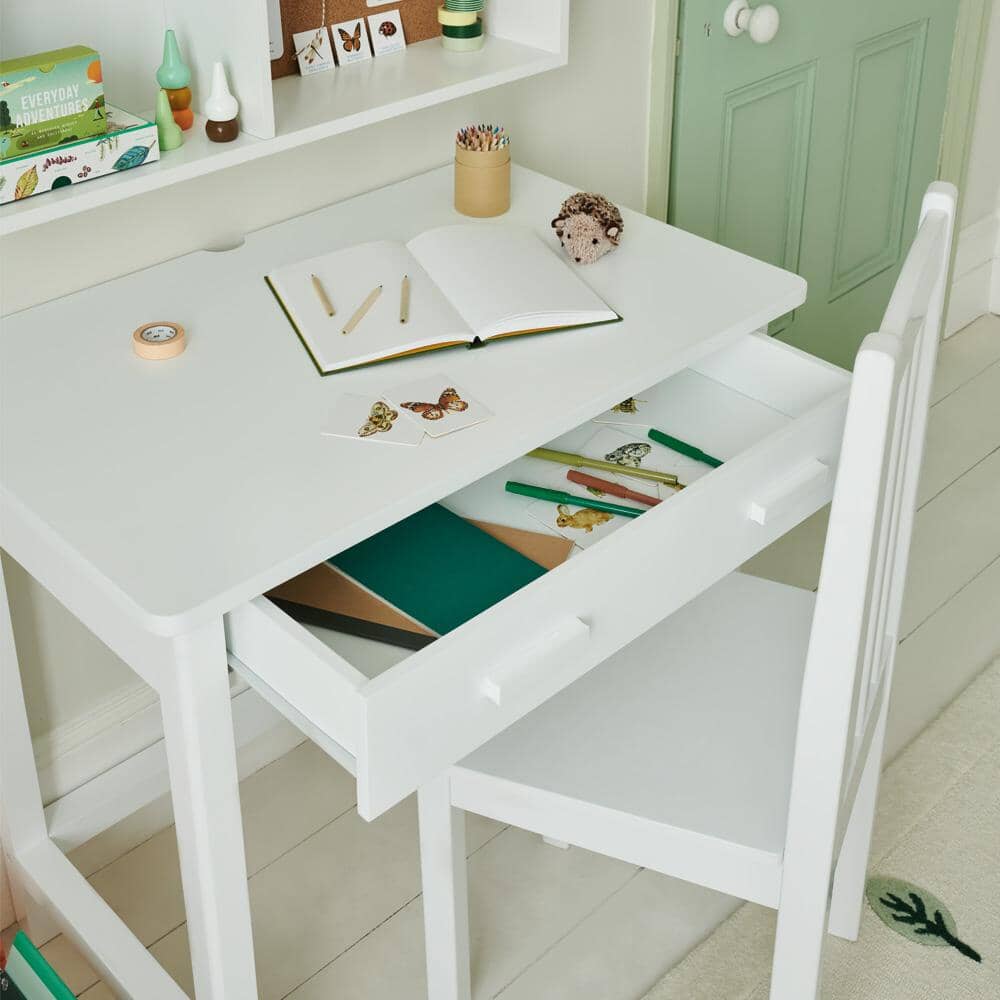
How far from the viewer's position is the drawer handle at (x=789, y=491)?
1.33m

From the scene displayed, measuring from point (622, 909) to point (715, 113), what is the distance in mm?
1203

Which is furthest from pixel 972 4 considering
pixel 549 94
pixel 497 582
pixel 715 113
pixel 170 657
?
pixel 170 657

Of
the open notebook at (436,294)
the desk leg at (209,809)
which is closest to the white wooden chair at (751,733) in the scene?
the desk leg at (209,809)

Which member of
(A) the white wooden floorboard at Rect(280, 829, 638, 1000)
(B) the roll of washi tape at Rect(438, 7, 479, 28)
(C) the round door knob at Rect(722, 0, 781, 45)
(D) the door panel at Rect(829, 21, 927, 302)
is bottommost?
(A) the white wooden floorboard at Rect(280, 829, 638, 1000)

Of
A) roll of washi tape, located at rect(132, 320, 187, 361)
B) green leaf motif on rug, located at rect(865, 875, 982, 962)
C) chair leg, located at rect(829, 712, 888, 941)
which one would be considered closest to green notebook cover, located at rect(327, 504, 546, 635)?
roll of washi tape, located at rect(132, 320, 187, 361)

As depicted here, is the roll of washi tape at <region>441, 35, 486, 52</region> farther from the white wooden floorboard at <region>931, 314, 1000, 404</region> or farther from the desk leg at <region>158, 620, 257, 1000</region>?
the white wooden floorboard at <region>931, 314, 1000, 404</region>

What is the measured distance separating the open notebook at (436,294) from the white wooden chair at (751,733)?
36cm

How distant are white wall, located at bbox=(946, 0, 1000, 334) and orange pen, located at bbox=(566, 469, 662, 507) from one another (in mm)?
1777

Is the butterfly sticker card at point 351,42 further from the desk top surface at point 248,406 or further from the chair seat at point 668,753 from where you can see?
the chair seat at point 668,753

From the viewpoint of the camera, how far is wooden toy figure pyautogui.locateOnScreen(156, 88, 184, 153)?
1.41m

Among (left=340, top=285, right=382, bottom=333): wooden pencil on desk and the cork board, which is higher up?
the cork board

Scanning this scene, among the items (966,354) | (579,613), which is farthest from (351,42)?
(966,354)

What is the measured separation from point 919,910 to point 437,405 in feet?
3.21

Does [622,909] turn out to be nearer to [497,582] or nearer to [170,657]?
[497,582]
